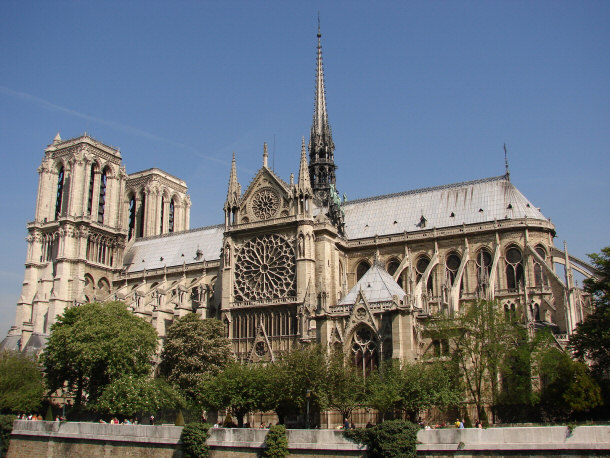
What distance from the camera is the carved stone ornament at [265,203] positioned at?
58375mm

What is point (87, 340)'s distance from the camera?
4722cm

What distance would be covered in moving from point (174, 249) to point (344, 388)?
44176mm

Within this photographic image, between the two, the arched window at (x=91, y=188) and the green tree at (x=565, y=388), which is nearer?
the green tree at (x=565, y=388)

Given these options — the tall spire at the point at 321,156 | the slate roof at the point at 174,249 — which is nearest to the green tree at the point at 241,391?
the tall spire at the point at 321,156

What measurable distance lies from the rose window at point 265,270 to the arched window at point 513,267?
660 inches

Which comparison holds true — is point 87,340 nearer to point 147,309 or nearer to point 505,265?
point 147,309

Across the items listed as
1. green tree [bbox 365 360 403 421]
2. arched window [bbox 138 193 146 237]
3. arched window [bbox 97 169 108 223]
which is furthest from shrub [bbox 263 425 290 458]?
arched window [bbox 138 193 146 237]

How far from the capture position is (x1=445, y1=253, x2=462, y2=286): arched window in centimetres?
5706

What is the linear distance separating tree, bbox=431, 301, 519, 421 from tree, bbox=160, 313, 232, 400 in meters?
17.6

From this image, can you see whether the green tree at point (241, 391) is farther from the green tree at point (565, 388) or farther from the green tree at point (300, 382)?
the green tree at point (565, 388)

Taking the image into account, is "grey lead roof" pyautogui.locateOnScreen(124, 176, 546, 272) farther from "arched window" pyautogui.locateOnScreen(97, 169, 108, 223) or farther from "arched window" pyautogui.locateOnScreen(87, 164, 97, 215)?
"arched window" pyautogui.locateOnScreen(97, 169, 108, 223)

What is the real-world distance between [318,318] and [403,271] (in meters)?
18.2

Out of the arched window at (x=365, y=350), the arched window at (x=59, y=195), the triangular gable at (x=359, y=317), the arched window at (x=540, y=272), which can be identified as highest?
the arched window at (x=59, y=195)

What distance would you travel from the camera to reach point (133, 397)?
4188 centimetres
